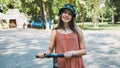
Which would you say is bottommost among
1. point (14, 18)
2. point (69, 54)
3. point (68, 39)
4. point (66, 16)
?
point (14, 18)

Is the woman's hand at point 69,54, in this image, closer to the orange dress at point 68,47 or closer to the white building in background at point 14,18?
the orange dress at point 68,47

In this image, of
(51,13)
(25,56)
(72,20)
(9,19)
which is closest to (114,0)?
(51,13)

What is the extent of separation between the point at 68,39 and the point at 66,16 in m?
0.28

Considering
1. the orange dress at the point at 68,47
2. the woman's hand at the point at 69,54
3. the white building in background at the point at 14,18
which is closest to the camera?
the woman's hand at the point at 69,54

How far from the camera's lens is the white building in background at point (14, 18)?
225ft

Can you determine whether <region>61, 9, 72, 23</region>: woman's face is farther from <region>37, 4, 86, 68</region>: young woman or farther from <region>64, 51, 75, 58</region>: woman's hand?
<region>64, 51, 75, 58</region>: woman's hand

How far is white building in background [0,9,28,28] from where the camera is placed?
68.6 m

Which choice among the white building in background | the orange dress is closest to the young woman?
the orange dress

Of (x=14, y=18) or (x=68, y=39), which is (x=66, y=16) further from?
(x=14, y=18)

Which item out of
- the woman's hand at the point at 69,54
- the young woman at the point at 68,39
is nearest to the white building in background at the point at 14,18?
the young woman at the point at 68,39

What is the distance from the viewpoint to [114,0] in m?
57.7

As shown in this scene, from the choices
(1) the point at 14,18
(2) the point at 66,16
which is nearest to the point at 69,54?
(2) the point at 66,16

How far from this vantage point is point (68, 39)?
432 cm

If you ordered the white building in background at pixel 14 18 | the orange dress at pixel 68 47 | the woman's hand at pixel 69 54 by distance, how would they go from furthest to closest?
1. the white building in background at pixel 14 18
2. the orange dress at pixel 68 47
3. the woman's hand at pixel 69 54
